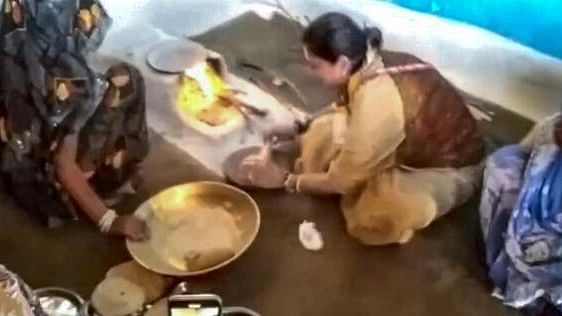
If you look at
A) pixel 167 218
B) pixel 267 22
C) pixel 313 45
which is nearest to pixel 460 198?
pixel 313 45

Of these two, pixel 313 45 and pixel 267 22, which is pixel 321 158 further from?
pixel 267 22

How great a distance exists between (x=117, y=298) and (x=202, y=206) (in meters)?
0.25

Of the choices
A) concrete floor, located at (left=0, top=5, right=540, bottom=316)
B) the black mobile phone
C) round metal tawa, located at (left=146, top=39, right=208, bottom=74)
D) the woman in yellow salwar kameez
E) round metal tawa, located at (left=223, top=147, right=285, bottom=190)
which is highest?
the woman in yellow salwar kameez

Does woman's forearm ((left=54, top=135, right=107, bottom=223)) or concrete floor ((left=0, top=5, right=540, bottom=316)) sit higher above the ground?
woman's forearm ((left=54, top=135, right=107, bottom=223))

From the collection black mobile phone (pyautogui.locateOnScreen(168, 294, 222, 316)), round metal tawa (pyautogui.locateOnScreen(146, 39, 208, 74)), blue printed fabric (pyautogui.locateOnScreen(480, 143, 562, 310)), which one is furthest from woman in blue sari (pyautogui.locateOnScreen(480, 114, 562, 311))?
round metal tawa (pyautogui.locateOnScreen(146, 39, 208, 74))

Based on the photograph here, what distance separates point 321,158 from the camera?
6.16ft

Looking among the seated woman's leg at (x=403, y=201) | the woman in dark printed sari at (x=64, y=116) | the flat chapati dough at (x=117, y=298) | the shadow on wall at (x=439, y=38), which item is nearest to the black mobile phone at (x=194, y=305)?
the flat chapati dough at (x=117, y=298)

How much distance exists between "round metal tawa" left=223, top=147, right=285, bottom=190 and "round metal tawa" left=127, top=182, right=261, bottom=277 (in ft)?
0.28

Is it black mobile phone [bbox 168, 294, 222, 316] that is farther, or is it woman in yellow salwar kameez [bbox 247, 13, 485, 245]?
woman in yellow salwar kameez [bbox 247, 13, 485, 245]

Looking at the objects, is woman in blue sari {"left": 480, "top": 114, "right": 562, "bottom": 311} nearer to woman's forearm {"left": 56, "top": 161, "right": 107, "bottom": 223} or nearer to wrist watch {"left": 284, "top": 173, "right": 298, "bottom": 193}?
wrist watch {"left": 284, "top": 173, "right": 298, "bottom": 193}

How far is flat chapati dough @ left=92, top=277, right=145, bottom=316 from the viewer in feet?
5.27

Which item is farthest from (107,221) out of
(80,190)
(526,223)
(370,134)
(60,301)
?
(526,223)

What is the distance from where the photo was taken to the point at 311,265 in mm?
1751

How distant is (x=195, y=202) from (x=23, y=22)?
40 centimetres
